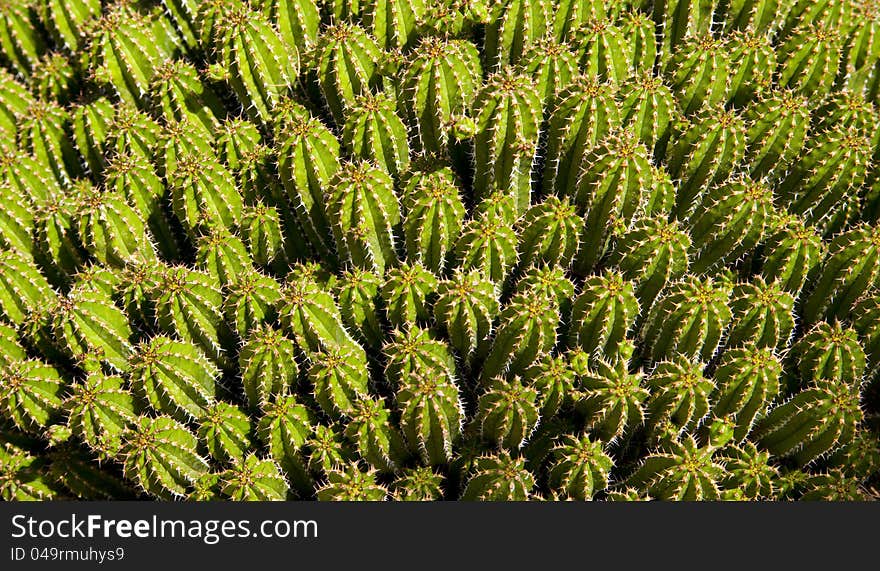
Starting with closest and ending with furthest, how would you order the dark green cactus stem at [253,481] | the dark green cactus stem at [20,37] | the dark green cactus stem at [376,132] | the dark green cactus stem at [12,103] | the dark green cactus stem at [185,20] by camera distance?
1. the dark green cactus stem at [253,481]
2. the dark green cactus stem at [376,132]
3. the dark green cactus stem at [185,20]
4. the dark green cactus stem at [12,103]
5. the dark green cactus stem at [20,37]

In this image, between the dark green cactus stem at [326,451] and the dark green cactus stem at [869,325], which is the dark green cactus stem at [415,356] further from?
the dark green cactus stem at [869,325]

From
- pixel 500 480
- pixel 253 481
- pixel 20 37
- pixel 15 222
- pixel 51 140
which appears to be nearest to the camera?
pixel 500 480

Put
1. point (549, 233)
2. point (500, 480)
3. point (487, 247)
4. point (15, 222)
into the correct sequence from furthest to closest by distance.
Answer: point (15, 222), point (549, 233), point (487, 247), point (500, 480)

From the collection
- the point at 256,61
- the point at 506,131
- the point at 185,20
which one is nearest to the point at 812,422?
the point at 506,131

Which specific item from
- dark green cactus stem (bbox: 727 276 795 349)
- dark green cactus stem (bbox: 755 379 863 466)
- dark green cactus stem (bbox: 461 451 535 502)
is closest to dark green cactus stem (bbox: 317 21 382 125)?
dark green cactus stem (bbox: 461 451 535 502)

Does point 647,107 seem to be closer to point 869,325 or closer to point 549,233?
point 549,233

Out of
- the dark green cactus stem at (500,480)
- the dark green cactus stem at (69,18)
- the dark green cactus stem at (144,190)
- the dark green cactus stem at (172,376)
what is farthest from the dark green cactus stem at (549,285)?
the dark green cactus stem at (69,18)

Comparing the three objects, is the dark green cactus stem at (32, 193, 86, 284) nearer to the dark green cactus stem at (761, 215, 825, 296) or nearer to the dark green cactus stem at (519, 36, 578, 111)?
the dark green cactus stem at (519, 36, 578, 111)
